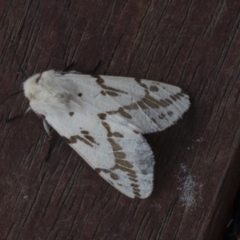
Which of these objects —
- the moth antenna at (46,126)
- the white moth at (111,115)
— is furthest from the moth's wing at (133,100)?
the moth antenna at (46,126)

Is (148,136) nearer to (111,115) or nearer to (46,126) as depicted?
(111,115)

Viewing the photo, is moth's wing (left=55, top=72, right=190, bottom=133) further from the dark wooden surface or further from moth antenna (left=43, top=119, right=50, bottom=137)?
moth antenna (left=43, top=119, right=50, bottom=137)

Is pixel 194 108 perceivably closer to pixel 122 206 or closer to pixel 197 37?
pixel 197 37

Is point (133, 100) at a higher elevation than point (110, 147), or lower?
higher

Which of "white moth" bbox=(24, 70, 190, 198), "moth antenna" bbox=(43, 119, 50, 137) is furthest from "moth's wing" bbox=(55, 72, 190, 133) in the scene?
"moth antenna" bbox=(43, 119, 50, 137)

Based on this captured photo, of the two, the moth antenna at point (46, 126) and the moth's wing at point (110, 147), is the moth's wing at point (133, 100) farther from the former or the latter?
the moth antenna at point (46, 126)

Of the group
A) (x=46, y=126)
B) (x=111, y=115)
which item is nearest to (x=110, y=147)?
(x=111, y=115)

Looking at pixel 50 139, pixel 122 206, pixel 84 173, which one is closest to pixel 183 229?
pixel 122 206
